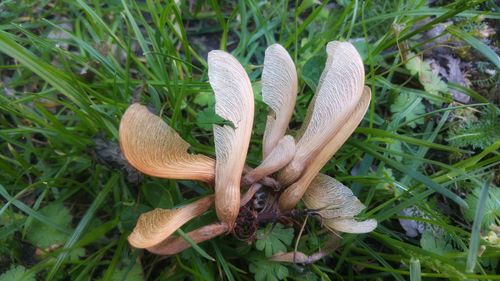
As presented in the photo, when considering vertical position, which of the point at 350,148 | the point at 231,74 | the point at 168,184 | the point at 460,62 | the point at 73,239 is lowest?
the point at 73,239

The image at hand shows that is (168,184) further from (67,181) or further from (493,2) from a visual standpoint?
(493,2)

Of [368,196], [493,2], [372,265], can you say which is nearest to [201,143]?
[368,196]

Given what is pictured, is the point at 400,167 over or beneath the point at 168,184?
over

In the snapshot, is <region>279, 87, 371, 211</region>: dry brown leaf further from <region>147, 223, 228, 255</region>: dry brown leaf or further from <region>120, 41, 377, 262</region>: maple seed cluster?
<region>147, 223, 228, 255</region>: dry brown leaf

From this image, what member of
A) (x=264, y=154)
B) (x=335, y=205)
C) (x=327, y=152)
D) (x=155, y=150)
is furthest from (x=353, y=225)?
(x=155, y=150)

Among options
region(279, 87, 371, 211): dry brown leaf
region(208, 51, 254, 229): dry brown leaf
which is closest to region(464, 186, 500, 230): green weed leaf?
region(279, 87, 371, 211): dry brown leaf

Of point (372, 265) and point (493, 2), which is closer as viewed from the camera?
point (372, 265)

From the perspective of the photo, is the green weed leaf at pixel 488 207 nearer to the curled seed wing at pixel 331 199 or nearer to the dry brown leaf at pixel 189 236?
the curled seed wing at pixel 331 199
